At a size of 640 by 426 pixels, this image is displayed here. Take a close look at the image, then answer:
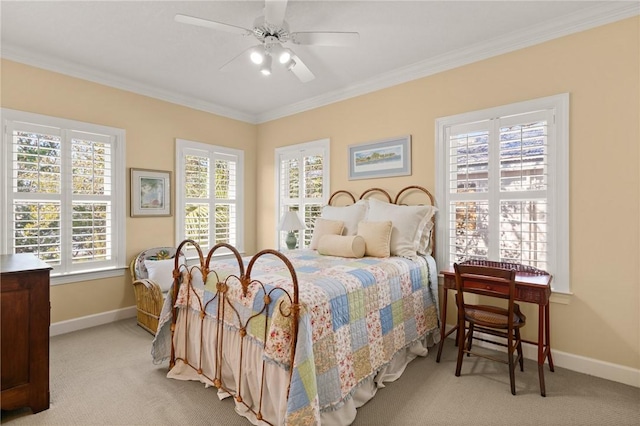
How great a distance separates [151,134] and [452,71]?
3591 millimetres

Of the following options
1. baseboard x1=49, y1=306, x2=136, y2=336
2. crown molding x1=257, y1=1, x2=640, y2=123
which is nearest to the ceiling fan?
crown molding x1=257, y1=1, x2=640, y2=123

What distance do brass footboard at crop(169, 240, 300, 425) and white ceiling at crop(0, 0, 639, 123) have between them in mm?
1930

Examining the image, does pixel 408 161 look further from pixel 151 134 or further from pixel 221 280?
pixel 151 134

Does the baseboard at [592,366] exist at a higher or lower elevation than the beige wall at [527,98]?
lower

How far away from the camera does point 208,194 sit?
478 centimetres

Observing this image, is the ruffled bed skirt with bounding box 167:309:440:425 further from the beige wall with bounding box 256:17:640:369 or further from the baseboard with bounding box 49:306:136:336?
the baseboard with bounding box 49:306:136:336

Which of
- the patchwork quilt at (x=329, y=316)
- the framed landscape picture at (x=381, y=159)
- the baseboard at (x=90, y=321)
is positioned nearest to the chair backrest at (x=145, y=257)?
the baseboard at (x=90, y=321)

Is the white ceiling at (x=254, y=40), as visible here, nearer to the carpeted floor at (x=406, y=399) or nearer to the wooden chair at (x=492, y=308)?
the wooden chair at (x=492, y=308)

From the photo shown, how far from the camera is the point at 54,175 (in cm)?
342

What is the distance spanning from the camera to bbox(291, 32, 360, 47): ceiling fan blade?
2312mm

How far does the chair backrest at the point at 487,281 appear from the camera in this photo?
2310mm

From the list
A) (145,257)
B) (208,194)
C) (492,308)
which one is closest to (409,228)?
(492,308)

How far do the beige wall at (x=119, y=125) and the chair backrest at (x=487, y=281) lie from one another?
3.57m

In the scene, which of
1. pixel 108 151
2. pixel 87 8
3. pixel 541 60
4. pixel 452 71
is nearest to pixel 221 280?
pixel 87 8
